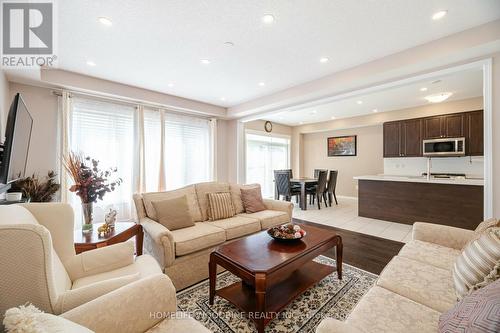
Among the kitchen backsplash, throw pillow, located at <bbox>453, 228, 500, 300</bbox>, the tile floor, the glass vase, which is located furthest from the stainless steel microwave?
the glass vase

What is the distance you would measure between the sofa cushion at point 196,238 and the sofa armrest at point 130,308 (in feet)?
3.33

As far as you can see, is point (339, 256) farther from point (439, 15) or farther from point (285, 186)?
point (285, 186)

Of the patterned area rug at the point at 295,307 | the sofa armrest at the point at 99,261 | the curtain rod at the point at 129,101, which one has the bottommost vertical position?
the patterned area rug at the point at 295,307

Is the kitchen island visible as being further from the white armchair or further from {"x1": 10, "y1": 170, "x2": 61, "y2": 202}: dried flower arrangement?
{"x1": 10, "y1": 170, "x2": 61, "y2": 202}: dried flower arrangement

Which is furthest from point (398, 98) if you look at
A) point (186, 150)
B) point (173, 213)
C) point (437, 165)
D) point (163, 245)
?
point (163, 245)

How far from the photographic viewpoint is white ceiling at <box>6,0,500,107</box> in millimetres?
1893

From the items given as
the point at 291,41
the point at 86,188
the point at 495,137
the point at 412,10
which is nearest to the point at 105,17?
the point at 86,188

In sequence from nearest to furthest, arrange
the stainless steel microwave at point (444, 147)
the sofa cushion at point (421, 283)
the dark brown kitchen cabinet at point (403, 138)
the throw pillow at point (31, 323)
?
the throw pillow at point (31, 323) → the sofa cushion at point (421, 283) → the stainless steel microwave at point (444, 147) → the dark brown kitchen cabinet at point (403, 138)

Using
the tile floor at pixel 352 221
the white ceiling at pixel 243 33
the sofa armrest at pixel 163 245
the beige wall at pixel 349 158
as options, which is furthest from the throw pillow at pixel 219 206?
the beige wall at pixel 349 158

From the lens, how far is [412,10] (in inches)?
76.3

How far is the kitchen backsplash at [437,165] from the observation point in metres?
4.73

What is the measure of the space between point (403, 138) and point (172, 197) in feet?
18.5

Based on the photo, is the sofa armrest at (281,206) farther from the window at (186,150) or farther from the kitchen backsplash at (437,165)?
the kitchen backsplash at (437,165)

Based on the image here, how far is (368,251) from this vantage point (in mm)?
2914
